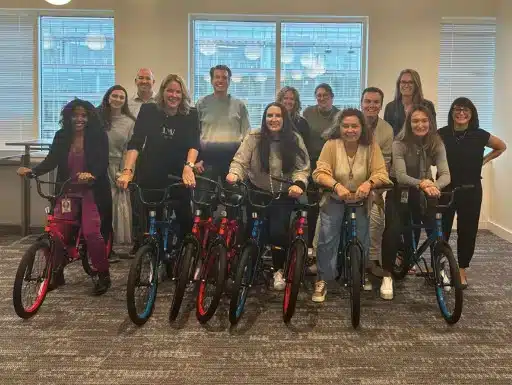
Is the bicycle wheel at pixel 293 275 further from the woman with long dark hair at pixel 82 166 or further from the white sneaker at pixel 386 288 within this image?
the woman with long dark hair at pixel 82 166

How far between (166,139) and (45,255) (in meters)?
1.08

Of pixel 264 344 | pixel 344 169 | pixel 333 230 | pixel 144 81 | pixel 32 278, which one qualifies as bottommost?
pixel 264 344

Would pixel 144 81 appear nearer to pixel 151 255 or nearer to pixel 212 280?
pixel 151 255

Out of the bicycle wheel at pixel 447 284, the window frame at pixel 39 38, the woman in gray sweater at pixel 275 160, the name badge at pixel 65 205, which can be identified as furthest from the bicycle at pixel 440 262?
the window frame at pixel 39 38

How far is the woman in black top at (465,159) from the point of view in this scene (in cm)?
389

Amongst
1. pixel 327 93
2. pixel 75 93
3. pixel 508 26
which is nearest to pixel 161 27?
pixel 75 93

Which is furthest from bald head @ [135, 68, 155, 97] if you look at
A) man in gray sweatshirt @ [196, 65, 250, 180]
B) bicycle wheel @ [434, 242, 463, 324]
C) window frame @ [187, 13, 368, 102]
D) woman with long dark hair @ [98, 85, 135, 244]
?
bicycle wheel @ [434, 242, 463, 324]

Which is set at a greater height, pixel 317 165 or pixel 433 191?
pixel 317 165

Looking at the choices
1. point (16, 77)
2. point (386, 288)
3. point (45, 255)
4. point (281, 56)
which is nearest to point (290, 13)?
point (281, 56)

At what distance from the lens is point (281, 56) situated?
6.44 meters

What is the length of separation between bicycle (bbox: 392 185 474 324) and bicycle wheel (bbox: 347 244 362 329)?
0.55m

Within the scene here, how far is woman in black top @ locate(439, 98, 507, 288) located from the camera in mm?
3893

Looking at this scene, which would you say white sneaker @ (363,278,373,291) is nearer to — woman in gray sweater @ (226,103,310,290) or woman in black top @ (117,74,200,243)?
woman in gray sweater @ (226,103,310,290)

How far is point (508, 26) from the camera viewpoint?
19.6 ft
